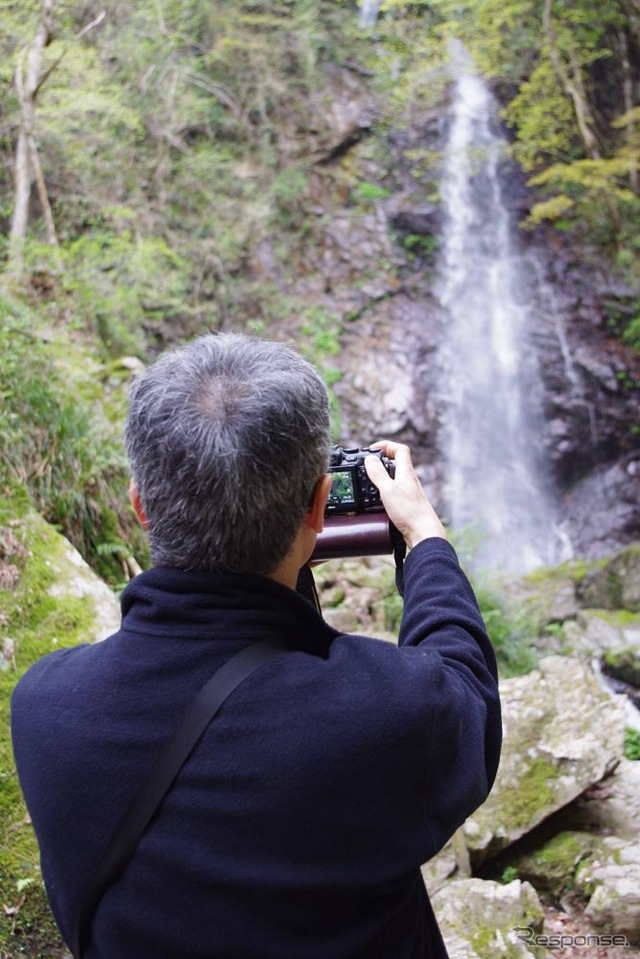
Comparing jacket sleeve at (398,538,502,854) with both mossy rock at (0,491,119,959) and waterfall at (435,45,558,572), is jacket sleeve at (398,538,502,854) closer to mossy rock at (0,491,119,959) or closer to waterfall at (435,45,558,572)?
mossy rock at (0,491,119,959)

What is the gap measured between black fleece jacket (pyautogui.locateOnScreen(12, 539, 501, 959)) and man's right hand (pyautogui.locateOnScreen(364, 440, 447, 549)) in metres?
0.36

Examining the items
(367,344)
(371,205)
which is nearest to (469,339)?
(367,344)

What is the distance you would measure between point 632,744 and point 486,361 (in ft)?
29.9

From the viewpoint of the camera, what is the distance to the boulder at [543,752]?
12.2ft

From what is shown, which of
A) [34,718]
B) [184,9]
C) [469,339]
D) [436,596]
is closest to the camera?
[34,718]

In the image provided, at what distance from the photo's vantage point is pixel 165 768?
102 cm

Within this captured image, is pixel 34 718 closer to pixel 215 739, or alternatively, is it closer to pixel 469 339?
pixel 215 739

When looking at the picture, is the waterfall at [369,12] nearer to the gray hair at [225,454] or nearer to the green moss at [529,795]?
the green moss at [529,795]

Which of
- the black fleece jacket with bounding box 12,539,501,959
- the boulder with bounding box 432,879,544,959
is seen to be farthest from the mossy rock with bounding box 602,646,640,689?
the black fleece jacket with bounding box 12,539,501,959

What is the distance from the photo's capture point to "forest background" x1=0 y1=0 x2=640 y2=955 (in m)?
9.30

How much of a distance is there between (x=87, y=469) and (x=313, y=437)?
3368 mm

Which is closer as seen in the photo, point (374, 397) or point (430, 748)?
point (430, 748)

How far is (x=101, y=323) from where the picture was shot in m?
8.10

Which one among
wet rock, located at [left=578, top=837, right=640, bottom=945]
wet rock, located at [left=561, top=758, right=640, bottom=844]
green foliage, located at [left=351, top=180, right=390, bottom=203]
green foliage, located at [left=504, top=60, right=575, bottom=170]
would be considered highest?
green foliage, located at [left=504, top=60, right=575, bottom=170]
